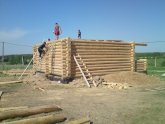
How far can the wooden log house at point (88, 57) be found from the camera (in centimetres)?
1587

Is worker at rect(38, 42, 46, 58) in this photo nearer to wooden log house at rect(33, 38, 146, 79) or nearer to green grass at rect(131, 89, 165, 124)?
wooden log house at rect(33, 38, 146, 79)

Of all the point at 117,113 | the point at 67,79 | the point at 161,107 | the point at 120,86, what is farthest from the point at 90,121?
the point at 67,79

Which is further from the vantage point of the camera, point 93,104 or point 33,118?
point 93,104

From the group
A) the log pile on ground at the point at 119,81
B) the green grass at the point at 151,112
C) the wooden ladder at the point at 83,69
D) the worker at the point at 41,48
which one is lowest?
the green grass at the point at 151,112

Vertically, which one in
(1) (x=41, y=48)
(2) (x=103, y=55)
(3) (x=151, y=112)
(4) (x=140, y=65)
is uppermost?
(1) (x=41, y=48)

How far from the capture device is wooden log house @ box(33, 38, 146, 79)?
52.1ft

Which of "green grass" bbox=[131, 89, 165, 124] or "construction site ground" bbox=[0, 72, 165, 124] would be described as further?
"construction site ground" bbox=[0, 72, 165, 124]

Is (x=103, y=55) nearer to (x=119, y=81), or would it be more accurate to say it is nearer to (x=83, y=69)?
(x=83, y=69)

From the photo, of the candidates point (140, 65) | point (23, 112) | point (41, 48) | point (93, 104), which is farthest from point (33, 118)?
point (140, 65)

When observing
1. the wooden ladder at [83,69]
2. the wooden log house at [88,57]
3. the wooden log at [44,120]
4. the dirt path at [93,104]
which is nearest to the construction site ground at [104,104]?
the dirt path at [93,104]

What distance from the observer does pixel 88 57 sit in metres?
16.6

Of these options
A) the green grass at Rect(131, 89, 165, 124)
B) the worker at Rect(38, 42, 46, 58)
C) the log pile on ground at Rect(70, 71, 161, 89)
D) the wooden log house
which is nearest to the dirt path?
the green grass at Rect(131, 89, 165, 124)

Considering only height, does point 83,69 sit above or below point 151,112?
above

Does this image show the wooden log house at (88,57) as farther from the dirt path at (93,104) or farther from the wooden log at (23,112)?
the wooden log at (23,112)
